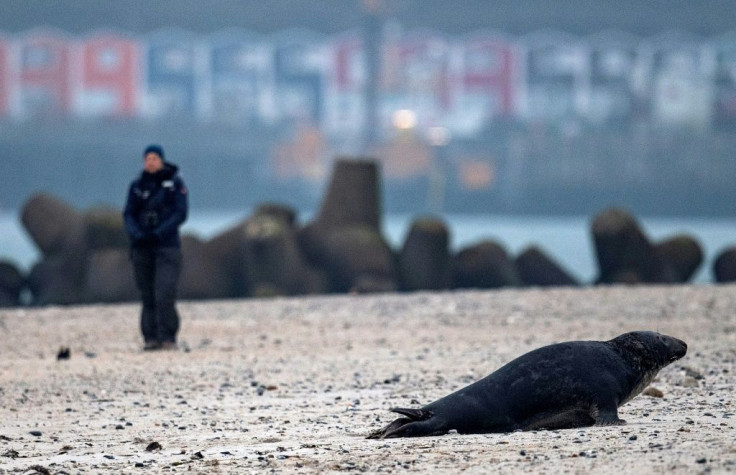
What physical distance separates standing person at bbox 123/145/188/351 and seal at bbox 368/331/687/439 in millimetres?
3935

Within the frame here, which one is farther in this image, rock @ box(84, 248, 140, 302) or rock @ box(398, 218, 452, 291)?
rock @ box(398, 218, 452, 291)

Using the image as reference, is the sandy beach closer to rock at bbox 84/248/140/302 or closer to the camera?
the camera

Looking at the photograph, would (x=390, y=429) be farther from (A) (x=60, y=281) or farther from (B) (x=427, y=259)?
(A) (x=60, y=281)

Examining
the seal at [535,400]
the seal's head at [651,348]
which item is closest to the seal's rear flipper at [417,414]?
the seal at [535,400]

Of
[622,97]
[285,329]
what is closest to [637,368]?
[285,329]

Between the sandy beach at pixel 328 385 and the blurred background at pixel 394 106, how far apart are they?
72.0m

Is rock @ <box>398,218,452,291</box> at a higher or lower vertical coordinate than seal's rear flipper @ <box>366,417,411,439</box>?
higher

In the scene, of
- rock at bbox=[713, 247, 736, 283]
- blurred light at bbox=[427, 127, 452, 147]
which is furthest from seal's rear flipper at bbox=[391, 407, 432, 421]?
blurred light at bbox=[427, 127, 452, 147]

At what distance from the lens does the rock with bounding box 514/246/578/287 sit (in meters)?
21.3

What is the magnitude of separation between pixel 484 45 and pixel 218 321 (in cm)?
13854

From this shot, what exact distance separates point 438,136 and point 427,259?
383ft

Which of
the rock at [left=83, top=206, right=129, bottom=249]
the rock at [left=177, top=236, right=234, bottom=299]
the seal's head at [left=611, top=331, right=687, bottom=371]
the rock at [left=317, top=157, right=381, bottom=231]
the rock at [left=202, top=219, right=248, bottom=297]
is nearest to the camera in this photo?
the seal's head at [left=611, top=331, right=687, bottom=371]

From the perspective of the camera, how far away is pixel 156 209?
390 inches

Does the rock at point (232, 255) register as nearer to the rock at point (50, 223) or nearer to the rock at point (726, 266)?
the rock at point (50, 223)
